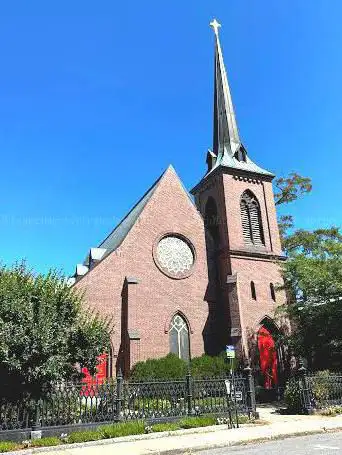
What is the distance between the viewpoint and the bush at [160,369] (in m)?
19.4

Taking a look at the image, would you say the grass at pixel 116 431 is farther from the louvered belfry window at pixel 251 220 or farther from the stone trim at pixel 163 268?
the louvered belfry window at pixel 251 220

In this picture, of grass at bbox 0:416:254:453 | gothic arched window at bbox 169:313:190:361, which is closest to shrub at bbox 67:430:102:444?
grass at bbox 0:416:254:453

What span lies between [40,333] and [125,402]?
3453 millimetres

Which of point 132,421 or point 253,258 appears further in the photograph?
point 253,258

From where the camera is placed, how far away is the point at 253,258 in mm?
25703

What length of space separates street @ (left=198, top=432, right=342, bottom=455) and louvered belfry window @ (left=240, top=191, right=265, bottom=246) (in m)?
17.2

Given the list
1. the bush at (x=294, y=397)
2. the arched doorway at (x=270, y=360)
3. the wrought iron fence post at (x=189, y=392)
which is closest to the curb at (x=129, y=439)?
the wrought iron fence post at (x=189, y=392)

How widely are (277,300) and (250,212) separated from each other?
6.03 m

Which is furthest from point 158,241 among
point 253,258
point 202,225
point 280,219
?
point 280,219

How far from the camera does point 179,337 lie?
2317 cm

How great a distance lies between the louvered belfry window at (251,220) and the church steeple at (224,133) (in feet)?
6.48

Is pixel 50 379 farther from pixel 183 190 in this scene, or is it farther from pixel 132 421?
pixel 183 190

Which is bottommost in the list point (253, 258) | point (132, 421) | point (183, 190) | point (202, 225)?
point (132, 421)

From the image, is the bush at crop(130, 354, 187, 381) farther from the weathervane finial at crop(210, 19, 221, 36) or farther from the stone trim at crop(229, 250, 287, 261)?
the weathervane finial at crop(210, 19, 221, 36)
